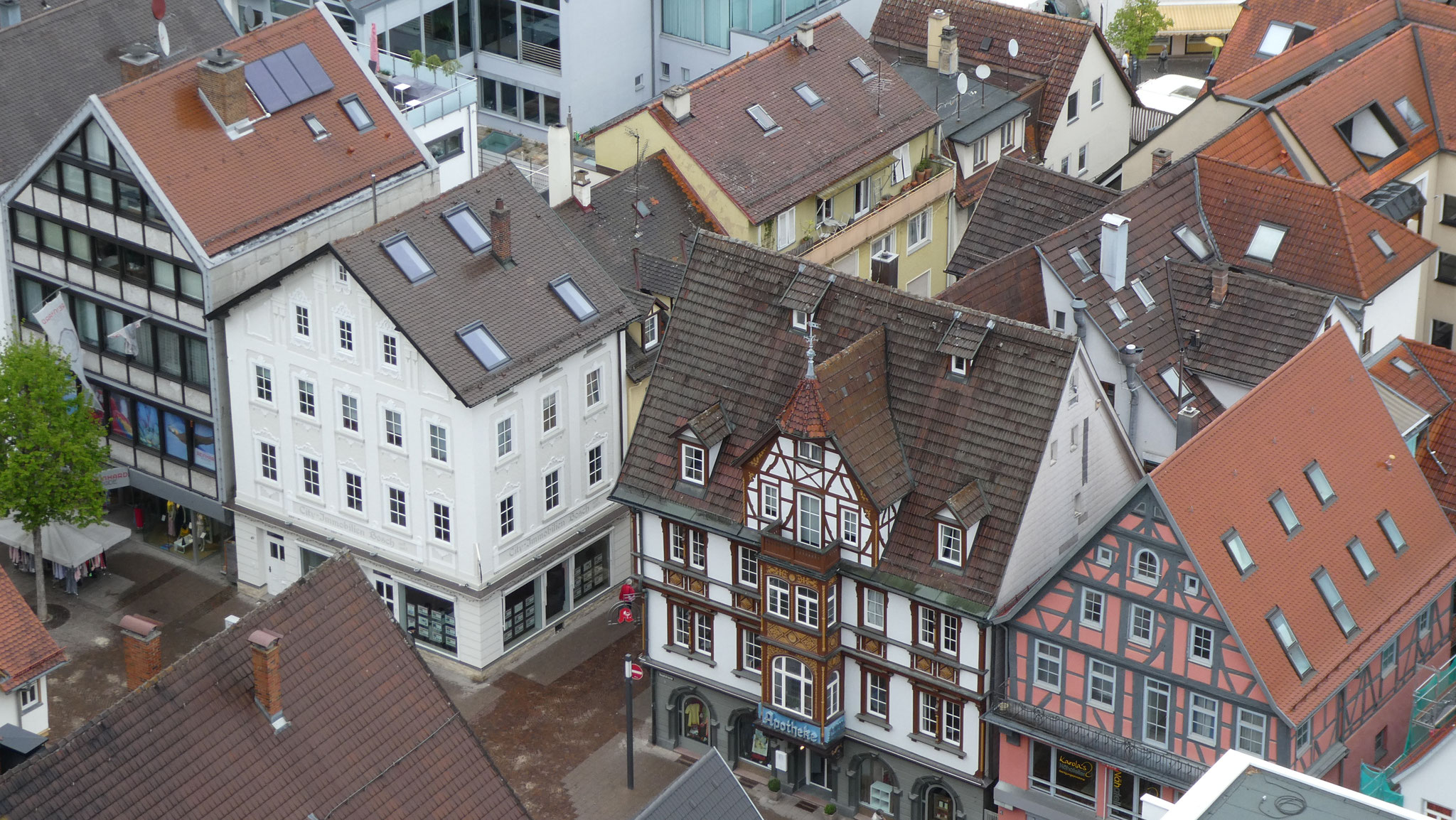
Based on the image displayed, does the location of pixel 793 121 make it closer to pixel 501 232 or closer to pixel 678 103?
pixel 678 103

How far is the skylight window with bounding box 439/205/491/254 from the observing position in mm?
81375

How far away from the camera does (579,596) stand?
285ft

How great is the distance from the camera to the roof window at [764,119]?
308 feet

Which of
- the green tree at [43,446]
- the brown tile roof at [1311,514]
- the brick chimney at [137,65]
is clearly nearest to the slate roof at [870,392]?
the brown tile roof at [1311,514]

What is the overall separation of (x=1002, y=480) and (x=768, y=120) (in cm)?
2746

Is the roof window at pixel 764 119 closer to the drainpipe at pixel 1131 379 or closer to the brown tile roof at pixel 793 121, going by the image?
the brown tile roof at pixel 793 121

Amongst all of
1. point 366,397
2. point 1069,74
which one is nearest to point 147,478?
point 366,397

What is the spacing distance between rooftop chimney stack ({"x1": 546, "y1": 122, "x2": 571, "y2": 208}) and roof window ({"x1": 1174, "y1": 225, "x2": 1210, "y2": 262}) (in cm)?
2166

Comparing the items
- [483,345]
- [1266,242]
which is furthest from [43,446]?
[1266,242]

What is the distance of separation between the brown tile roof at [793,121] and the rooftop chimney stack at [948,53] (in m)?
3.83

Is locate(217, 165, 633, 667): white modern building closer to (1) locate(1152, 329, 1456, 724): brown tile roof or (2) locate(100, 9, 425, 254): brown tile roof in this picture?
(2) locate(100, 9, 425, 254): brown tile roof

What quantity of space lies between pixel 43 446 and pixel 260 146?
12723 millimetres

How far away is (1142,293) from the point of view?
80.2 metres

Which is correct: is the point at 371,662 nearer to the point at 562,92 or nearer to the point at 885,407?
the point at 885,407
